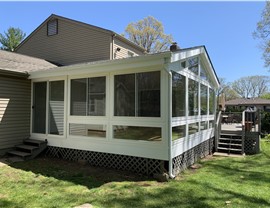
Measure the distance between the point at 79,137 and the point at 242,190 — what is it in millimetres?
4719

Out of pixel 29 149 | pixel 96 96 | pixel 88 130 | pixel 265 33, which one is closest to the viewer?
pixel 96 96

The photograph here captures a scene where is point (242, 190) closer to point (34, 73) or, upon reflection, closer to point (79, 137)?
point (79, 137)

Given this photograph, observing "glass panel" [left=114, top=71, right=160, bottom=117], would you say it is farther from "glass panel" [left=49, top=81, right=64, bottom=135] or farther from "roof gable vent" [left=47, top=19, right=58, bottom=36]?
"roof gable vent" [left=47, top=19, right=58, bottom=36]

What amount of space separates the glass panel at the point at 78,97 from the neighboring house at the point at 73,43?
507 cm

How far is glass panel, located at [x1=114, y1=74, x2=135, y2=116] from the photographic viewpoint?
577 cm

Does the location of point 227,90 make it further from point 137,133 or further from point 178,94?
point 137,133

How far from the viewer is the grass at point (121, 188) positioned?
3.97 m

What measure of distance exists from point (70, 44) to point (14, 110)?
6.40 metres

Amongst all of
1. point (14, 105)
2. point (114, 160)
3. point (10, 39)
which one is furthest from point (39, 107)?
point (10, 39)

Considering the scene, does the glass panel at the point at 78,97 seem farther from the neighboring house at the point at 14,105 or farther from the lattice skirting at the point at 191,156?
the lattice skirting at the point at 191,156

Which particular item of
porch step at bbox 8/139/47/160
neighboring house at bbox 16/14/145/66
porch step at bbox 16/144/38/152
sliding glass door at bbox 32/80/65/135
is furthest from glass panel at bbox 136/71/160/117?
neighboring house at bbox 16/14/145/66

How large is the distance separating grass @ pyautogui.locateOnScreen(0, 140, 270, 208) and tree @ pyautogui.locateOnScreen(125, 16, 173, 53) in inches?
1043

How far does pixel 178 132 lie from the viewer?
5953mm

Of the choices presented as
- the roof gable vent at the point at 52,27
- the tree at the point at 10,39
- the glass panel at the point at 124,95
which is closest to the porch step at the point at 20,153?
the glass panel at the point at 124,95
